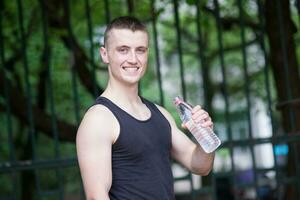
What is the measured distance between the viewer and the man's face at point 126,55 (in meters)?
2.32

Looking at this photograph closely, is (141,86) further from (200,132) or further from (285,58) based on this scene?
(200,132)

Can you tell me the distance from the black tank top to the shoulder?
26 mm

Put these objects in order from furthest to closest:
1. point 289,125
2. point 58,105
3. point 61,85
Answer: point 58,105, point 61,85, point 289,125

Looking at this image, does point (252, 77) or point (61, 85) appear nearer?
point (61, 85)

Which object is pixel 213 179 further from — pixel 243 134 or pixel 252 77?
pixel 243 134

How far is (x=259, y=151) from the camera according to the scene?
19500 mm

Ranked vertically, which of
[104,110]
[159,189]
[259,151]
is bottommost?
[259,151]

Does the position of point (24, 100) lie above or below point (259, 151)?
above

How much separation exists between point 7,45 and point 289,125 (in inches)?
138

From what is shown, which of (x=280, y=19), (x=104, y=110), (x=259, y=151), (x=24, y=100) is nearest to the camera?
(x=104, y=110)

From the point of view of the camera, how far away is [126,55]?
7.63 ft

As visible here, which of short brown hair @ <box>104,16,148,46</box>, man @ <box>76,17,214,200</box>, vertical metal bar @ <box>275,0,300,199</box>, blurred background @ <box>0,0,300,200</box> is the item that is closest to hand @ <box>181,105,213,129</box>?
man @ <box>76,17,214,200</box>

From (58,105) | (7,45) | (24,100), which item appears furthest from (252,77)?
(24,100)

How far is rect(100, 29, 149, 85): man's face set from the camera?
2.32 m
